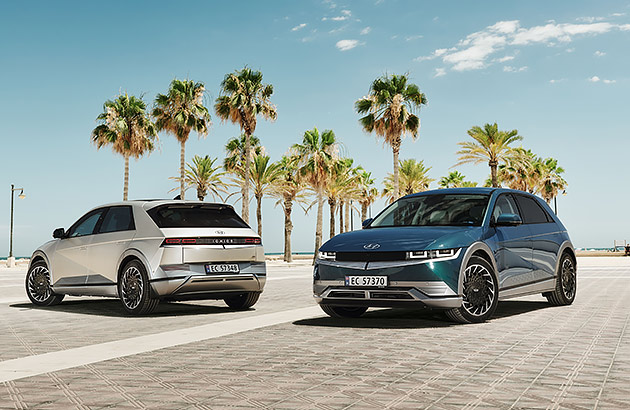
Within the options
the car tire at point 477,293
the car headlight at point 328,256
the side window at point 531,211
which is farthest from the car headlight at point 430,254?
the side window at point 531,211

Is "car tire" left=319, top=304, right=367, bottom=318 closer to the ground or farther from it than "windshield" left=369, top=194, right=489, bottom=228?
closer to the ground

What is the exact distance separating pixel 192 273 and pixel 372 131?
117 feet

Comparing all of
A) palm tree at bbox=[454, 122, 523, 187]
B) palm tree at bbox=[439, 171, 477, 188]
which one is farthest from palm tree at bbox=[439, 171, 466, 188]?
palm tree at bbox=[454, 122, 523, 187]

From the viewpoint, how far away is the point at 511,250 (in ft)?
31.8

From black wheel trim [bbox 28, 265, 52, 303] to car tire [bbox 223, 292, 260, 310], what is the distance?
341cm

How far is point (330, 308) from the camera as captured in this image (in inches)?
383

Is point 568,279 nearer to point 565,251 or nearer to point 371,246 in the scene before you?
point 565,251

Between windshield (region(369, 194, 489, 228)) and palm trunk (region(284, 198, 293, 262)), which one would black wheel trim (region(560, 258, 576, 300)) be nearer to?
windshield (region(369, 194, 489, 228))

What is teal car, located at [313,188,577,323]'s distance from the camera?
8281mm

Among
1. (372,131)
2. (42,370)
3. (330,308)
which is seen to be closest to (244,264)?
(330,308)

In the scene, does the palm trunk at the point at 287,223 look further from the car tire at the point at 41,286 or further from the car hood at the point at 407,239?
the car hood at the point at 407,239

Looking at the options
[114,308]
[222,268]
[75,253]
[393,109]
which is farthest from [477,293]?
[393,109]

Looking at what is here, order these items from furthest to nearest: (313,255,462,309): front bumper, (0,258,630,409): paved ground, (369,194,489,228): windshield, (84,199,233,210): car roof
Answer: (84,199,233,210): car roof
(369,194,489,228): windshield
(313,255,462,309): front bumper
(0,258,630,409): paved ground

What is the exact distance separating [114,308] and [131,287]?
1768 millimetres
